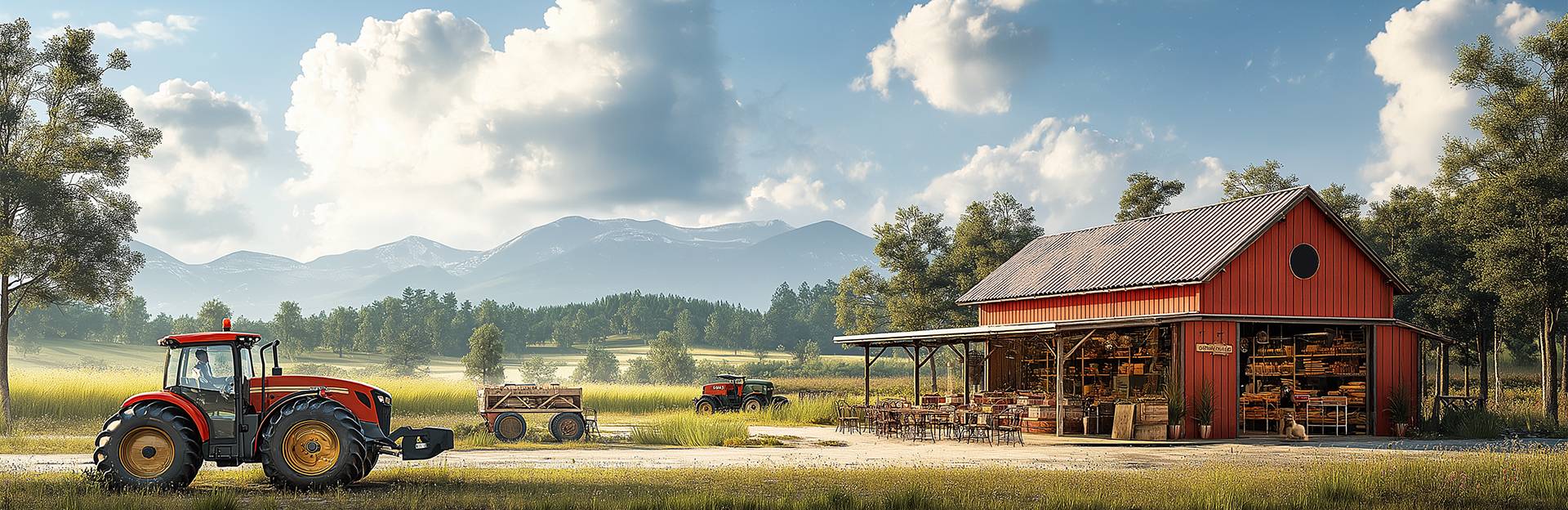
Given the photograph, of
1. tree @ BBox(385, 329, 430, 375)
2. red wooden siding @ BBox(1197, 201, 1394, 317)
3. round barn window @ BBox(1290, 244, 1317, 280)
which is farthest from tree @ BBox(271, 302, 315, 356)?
round barn window @ BBox(1290, 244, 1317, 280)

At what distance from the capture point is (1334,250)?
31.0m

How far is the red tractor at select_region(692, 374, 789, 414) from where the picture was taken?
1519 inches

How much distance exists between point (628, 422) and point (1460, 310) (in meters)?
28.7

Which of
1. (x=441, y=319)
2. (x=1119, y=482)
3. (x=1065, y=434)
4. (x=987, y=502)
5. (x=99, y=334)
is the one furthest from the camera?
(x=441, y=319)

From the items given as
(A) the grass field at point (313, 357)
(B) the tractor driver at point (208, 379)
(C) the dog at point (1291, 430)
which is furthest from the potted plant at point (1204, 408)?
(A) the grass field at point (313, 357)

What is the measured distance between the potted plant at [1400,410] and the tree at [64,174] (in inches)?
1233

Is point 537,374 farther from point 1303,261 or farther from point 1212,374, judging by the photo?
point 1212,374

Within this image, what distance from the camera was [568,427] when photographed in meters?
26.3

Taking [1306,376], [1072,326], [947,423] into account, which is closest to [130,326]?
[947,423]

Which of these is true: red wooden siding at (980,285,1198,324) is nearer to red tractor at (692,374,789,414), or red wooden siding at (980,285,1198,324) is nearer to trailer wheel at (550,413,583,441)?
red tractor at (692,374,789,414)

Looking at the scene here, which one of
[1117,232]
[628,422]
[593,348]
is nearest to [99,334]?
[593,348]

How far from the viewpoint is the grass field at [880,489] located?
13.4 m

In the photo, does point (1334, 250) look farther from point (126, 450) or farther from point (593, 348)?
point (593, 348)

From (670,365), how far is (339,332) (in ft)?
128
